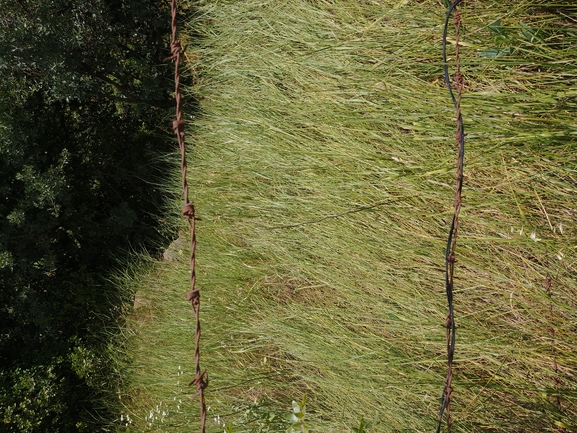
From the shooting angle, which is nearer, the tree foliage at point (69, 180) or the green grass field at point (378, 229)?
the green grass field at point (378, 229)

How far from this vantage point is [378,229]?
7.82ft

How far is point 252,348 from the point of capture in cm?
271

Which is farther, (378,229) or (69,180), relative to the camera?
(69,180)

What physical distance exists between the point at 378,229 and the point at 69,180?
232 cm

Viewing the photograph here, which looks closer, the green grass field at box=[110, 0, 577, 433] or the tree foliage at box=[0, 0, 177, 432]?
the green grass field at box=[110, 0, 577, 433]

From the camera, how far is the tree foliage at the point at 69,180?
10.6 feet

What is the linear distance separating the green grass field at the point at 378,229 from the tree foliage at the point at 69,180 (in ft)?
2.05

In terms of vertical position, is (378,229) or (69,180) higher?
(378,229)

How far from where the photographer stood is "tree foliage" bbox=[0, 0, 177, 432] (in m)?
3.23

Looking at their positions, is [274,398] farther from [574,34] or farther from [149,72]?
[149,72]

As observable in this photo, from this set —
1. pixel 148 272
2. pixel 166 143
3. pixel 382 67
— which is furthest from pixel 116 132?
pixel 382 67

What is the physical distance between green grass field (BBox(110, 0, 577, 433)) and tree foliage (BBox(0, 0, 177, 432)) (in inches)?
24.6

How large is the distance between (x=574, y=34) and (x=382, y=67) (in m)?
0.73

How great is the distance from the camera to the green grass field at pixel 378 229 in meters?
2.01
